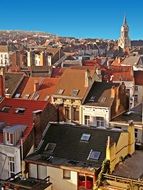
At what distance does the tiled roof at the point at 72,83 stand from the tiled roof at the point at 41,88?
2191 millimetres

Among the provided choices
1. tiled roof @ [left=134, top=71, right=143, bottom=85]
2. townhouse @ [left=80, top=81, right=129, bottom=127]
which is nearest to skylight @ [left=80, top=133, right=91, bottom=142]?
townhouse @ [left=80, top=81, right=129, bottom=127]

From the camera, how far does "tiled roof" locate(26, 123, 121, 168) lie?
3116 cm

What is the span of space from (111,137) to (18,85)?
27.4 meters

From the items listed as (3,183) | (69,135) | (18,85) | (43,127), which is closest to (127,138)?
(69,135)

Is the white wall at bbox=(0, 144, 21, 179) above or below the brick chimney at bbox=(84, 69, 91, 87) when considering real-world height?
below

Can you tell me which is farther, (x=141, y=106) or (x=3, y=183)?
(x=141, y=106)

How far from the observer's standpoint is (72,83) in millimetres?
50094

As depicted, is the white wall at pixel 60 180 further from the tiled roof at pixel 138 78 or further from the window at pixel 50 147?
the tiled roof at pixel 138 78

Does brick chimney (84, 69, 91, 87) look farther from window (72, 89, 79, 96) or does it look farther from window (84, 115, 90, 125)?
window (84, 115, 90, 125)

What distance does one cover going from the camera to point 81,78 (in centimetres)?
5006

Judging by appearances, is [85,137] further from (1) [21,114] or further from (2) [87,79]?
(2) [87,79]

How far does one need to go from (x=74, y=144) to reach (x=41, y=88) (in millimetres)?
22254

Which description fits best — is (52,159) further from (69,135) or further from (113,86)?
(113,86)

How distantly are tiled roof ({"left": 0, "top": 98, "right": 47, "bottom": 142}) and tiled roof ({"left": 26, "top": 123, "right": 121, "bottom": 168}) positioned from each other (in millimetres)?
2171
